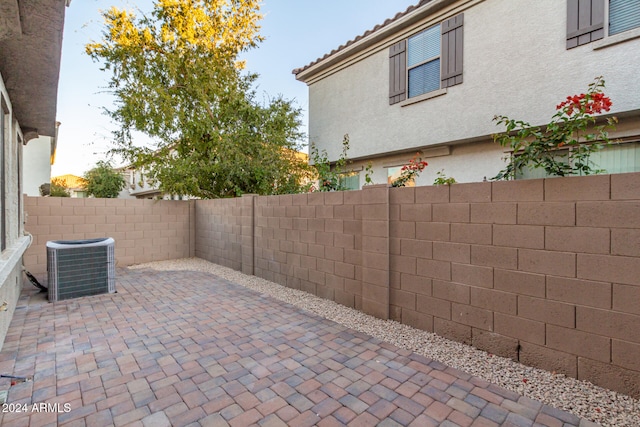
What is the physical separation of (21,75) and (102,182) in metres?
22.5

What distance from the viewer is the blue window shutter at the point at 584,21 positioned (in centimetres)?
460

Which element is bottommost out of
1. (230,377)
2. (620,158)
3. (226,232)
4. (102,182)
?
(230,377)

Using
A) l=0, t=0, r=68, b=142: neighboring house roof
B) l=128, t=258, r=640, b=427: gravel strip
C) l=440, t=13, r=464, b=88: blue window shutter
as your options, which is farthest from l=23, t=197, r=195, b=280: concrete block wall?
l=440, t=13, r=464, b=88: blue window shutter

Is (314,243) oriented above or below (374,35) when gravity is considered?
below

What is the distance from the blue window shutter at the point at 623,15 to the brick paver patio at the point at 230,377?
5376 mm

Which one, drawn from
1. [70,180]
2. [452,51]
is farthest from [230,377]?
[70,180]

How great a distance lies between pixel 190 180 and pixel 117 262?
2.80 metres

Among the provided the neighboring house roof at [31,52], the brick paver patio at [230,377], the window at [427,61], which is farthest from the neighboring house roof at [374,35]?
the brick paver patio at [230,377]

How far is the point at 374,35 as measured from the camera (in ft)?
23.9

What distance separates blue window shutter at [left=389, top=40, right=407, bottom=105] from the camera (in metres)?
6.92

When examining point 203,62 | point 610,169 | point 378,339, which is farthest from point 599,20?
point 203,62

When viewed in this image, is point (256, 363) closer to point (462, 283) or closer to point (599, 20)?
point (462, 283)

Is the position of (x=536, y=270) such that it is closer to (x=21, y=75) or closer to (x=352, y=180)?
(x=21, y=75)

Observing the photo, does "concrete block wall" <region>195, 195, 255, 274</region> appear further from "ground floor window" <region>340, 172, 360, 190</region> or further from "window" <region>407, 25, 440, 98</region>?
"window" <region>407, 25, 440, 98</region>
